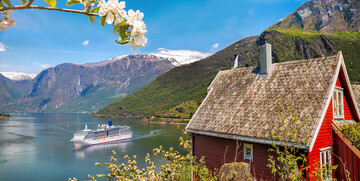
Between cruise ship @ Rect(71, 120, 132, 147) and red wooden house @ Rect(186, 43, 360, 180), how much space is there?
177 ft


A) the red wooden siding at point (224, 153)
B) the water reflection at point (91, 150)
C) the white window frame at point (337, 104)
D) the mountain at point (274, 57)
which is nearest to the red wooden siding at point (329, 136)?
the white window frame at point (337, 104)

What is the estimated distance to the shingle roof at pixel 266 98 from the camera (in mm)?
8727

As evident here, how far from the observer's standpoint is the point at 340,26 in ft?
593

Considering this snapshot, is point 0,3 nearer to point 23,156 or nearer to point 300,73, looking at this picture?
point 300,73

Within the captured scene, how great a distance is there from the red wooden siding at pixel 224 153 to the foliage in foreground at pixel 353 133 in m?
2.95

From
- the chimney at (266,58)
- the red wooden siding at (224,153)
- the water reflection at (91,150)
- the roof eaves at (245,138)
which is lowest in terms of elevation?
the water reflection at (91,150)

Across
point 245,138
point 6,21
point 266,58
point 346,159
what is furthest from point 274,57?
point 6,21

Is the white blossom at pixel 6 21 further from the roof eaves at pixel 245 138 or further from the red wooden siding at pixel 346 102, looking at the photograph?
the red wooden siding at pixel 346 102

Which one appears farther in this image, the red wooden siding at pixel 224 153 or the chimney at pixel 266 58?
the chimney at pixel 266 58

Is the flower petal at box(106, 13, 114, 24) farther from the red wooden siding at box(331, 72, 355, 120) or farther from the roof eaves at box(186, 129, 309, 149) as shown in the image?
the red wooden siding at box(331, 72, 355, 120)

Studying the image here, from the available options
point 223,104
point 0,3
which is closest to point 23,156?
point 223,104

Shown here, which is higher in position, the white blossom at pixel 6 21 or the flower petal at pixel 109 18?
the flower petal at pixel 109 18

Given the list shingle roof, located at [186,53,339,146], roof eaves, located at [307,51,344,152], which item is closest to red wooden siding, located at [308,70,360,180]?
roof eaves, located at [307,51,344,152]

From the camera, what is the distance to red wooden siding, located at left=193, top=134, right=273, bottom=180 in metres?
8.99
